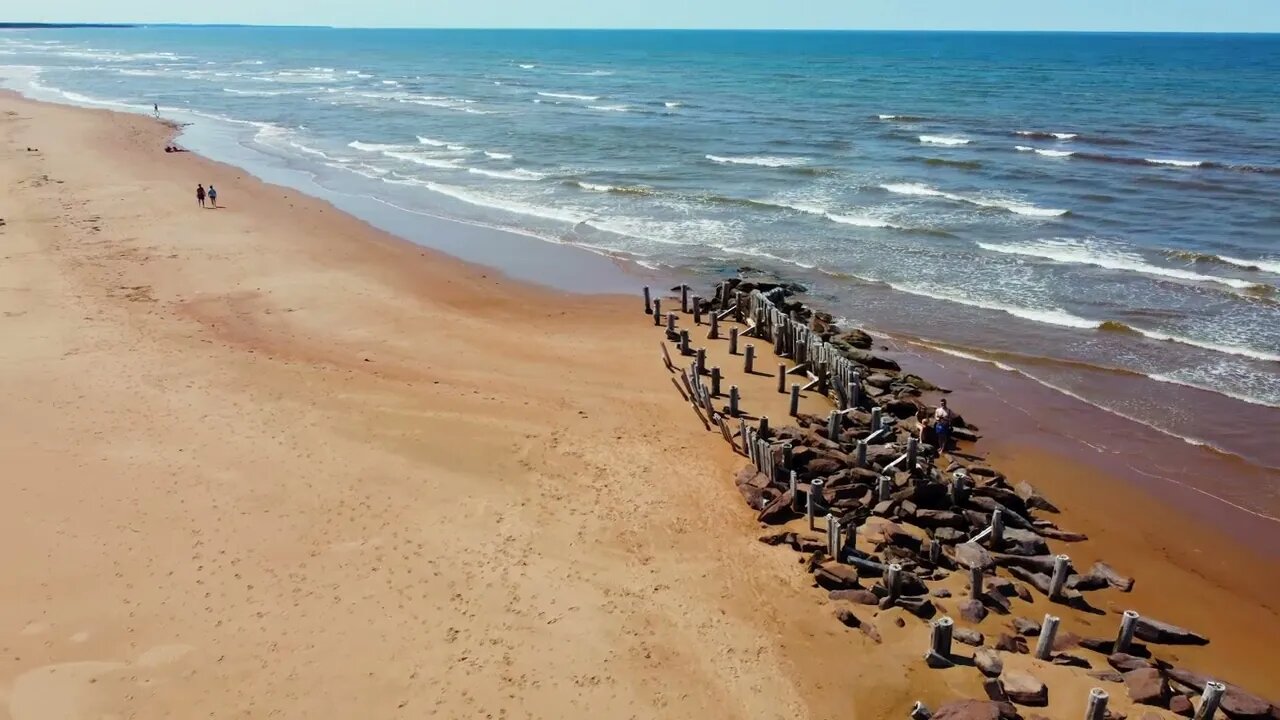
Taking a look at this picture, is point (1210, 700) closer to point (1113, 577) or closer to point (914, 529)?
point (1113, 577)

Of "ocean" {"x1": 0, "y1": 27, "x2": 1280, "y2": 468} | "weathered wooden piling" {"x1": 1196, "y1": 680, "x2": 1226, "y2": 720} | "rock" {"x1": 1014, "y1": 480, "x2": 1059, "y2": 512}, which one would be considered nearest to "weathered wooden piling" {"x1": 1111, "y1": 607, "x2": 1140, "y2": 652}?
"weathered wooden piling" {"x1": 1196, "y1": 680, "x2": 1226, "y2": 720}

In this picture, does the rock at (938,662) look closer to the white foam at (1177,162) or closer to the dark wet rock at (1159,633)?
the dark wet rock at (1159,633)

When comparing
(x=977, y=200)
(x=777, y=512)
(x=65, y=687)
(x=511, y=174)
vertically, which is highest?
(x=977, y=200)

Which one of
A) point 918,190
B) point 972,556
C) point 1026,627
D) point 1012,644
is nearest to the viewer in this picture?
point 1012,644

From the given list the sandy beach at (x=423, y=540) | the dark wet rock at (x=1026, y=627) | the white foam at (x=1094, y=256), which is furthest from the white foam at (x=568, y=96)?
the dark wet rock at (x=1026, y=627)

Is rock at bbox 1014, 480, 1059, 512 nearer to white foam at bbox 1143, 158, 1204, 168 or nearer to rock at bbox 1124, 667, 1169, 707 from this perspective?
rock at bbox 1124, 667, 1169, 707

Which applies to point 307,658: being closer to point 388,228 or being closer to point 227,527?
point 227,527

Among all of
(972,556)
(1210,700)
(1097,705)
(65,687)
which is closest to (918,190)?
(972,556)
